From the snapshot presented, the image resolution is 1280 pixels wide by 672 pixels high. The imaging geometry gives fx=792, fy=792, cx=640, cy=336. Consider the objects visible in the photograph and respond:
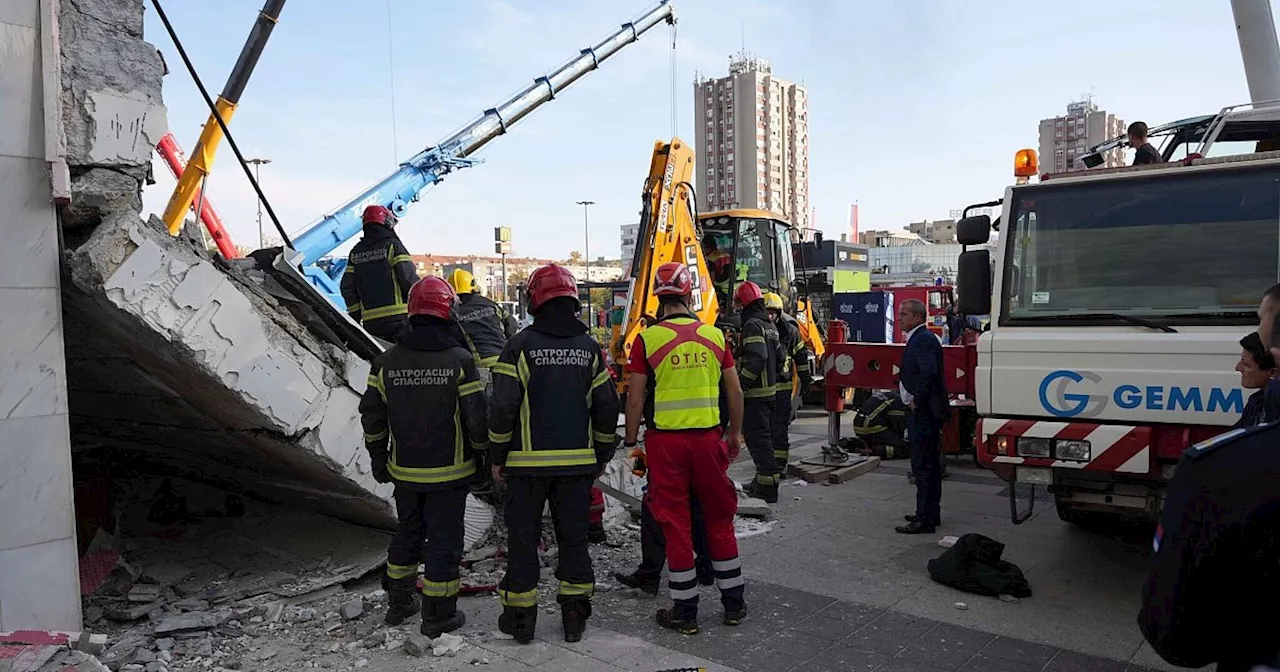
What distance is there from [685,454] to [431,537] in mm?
1432

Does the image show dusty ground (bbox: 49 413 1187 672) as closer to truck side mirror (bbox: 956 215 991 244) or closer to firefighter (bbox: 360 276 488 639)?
firefighter (bbox: 360 276 488 639)

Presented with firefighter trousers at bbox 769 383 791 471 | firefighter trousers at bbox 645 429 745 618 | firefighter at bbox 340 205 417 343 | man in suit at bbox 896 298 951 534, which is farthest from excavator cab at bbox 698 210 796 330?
firefighter trousers at bbox 645 429 745 618

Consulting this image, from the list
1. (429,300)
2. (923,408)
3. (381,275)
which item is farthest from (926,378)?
(381,275)

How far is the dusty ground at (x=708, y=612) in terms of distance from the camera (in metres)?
Answer: 3.95

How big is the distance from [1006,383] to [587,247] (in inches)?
1880

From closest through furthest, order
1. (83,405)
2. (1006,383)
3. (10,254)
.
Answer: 1. (10,254)
2. (1006,383)
3. (83,405)

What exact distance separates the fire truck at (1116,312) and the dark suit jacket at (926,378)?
1056mm

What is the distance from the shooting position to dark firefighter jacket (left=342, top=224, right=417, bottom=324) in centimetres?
559

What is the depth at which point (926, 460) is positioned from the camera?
6.03m

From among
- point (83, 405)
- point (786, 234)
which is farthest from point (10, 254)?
point (786, 234)

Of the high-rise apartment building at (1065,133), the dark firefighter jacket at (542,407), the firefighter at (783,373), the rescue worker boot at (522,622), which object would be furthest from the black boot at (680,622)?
the high-rise apartment building at (1065,133)

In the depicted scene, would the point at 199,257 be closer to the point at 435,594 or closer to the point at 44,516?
the point at 44,516

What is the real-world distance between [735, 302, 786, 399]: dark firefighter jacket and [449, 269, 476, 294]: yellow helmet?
226cm

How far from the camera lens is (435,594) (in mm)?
4188
